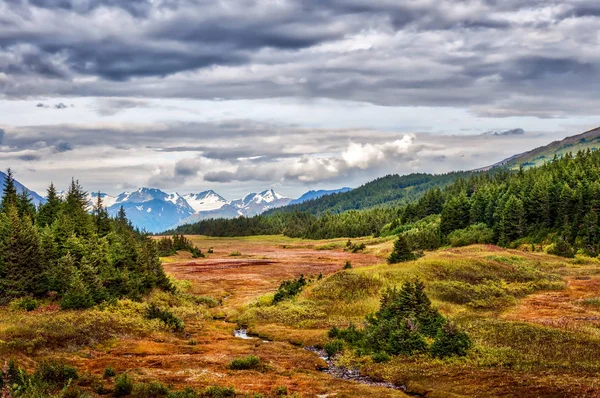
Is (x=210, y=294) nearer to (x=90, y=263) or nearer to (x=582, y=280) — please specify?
A: (x=90, y=263)

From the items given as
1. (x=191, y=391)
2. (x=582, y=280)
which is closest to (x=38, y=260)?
(x=191, y=391)

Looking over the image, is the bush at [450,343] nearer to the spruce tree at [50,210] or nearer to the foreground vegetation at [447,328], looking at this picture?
the foreground vegetation at [447,328]

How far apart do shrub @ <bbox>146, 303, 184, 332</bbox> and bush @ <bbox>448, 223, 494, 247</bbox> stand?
7685 centimetres

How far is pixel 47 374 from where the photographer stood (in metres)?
24.7

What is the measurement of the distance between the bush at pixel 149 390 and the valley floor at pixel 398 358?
111cm

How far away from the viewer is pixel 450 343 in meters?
30.2

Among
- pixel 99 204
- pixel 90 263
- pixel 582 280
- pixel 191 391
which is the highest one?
pixel 99 204

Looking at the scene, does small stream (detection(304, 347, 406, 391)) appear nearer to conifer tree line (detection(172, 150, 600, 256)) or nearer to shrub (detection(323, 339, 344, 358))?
shrub (detection(323, 339, 344, 358))

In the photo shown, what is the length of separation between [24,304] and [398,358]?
32.7 m

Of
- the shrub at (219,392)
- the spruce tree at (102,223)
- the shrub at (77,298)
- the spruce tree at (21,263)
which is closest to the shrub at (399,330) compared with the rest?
the shrub at (219,392)

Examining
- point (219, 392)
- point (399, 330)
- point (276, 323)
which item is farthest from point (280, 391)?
point (276, 323)

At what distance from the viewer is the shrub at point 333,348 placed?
112 ft

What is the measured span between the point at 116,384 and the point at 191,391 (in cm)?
416

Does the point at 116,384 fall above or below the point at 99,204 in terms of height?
below
